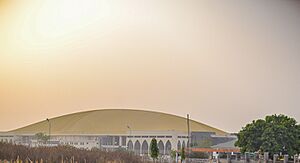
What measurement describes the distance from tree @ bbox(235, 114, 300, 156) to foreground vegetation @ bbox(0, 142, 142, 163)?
1477mm

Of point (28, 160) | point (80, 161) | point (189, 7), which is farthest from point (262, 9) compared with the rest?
point (28, 160)

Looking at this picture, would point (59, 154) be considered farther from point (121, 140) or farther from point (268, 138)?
point (268, 138)

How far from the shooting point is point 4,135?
16.0 feet

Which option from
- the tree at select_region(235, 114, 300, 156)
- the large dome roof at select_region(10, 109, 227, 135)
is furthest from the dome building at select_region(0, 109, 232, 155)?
the tree at select_region(235, 114, 300, 156)

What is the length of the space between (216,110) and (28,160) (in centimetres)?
222

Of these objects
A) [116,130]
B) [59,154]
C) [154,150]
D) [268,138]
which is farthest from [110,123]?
[268,138]

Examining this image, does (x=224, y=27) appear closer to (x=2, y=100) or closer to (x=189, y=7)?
(x=189, y=7)

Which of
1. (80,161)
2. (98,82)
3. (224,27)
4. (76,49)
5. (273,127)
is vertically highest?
(224,27)

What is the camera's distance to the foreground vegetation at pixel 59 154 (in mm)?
4574

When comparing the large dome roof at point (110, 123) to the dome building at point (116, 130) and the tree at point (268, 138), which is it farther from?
the tree at point (268, 138)

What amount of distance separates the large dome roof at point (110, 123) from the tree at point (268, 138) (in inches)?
16.9

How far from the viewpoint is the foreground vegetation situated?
15.0 feet

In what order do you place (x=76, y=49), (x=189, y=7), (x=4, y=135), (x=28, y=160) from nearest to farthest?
(x=28, y=160) < (x=4, y=135) < (x=76, y=49) < (x=189, y=7)

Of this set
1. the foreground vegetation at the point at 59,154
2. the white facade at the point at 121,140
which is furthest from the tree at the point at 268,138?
the foreground vegetation at the point at 59,154
